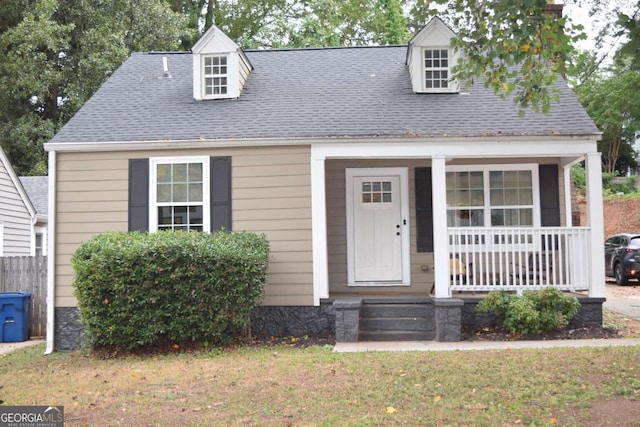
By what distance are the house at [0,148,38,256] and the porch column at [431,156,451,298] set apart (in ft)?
38.7

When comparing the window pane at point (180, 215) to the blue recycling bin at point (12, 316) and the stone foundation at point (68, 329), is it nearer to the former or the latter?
the stone foundation at point (68, 329)

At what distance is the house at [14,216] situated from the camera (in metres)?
15.8

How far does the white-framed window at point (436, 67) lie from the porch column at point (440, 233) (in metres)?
2.17

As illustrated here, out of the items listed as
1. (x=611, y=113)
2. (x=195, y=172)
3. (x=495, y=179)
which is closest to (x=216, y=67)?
(x=195, y=172)

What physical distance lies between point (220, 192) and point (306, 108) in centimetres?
209

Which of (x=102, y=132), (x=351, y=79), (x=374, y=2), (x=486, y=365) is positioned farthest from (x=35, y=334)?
(x=374, y=2)

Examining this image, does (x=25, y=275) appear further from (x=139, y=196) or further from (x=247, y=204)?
(x=247, y=204)

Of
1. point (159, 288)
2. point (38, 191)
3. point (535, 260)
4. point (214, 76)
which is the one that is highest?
point (214, 76)

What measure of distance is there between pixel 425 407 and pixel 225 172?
5521 millimetres

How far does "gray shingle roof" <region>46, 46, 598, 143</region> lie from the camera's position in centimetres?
947

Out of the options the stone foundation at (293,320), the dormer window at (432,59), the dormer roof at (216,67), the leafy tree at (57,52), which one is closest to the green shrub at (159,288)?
the stone foundation at (293,320)

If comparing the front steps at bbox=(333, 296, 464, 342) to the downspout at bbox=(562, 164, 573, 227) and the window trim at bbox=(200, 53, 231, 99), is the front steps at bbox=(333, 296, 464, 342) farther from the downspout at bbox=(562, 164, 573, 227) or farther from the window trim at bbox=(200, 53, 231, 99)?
the window trim at bbox=(200, 53, 231, 99)

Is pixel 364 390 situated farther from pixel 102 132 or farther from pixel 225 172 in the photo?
pixel 102 132

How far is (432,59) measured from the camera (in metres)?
10.8
